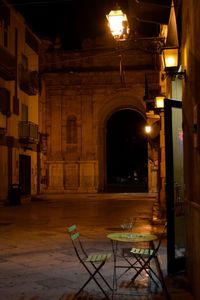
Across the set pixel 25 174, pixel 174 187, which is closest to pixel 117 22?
pixel 174 187

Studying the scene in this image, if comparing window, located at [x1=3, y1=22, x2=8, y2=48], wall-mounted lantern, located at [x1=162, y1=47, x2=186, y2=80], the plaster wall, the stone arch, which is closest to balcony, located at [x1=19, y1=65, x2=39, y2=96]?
window, located at [x1=3, y1=22, x2=8, y2=48]

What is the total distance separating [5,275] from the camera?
8.09 m

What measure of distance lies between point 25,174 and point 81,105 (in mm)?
11139

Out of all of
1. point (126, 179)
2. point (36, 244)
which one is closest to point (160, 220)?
point (36, 244)

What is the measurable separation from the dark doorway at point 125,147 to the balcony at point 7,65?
2432cm

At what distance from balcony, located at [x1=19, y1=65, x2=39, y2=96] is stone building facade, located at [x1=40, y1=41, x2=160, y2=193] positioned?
7954 mm

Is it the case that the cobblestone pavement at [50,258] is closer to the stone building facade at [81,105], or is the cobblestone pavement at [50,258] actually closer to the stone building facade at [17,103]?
the stone building facade at [17,103]

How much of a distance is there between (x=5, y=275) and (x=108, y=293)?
2.09m

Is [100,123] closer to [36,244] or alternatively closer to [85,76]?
[85,76]

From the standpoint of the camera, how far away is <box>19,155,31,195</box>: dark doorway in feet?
100

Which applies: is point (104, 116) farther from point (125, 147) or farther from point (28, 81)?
point (125, 147)

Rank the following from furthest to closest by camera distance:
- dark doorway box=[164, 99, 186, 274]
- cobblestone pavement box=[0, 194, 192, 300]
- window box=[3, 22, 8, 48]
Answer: window box=[3, 22, 8, 48] < dark doorway box=[164, 99, 186, 274] < cobblestone pavement box=[0, 194, 192, 300]

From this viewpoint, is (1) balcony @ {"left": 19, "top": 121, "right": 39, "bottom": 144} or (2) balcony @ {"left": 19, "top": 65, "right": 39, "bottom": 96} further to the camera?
(2) balcony @ {"left": 19, "top": 65, "right": 39, "bottom": 96}

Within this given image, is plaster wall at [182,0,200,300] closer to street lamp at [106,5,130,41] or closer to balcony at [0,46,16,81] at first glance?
street lamp at [106,5,130,41]
